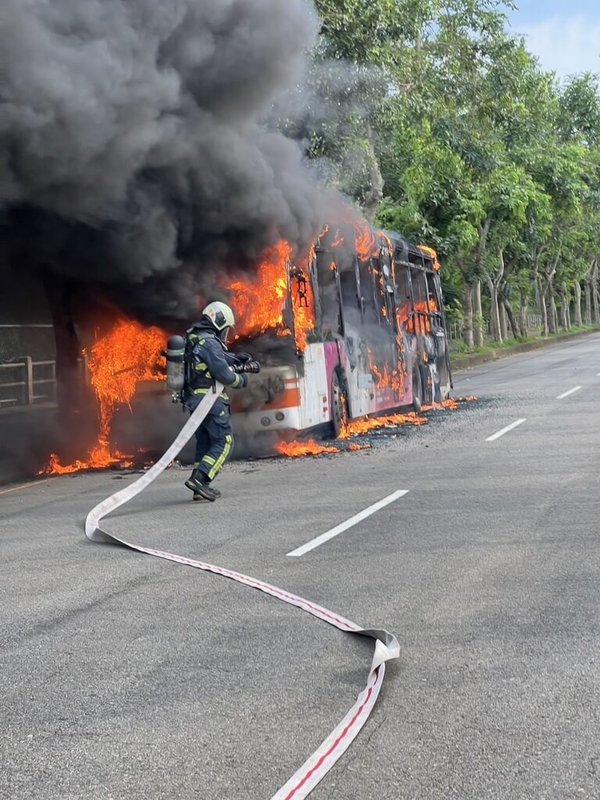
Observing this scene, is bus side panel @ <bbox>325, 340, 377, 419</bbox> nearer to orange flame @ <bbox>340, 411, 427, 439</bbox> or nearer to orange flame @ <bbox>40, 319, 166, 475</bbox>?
orange flame @ <bbox>340, 411, 427, 439</bbox>

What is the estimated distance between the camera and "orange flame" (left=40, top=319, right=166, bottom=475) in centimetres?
1232

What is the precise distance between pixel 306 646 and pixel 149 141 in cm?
829

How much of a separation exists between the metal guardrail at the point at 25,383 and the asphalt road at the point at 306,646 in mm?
12710

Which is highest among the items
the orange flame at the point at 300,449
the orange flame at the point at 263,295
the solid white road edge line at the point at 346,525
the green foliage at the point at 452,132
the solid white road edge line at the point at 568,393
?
the green foliage at the point at 452,132

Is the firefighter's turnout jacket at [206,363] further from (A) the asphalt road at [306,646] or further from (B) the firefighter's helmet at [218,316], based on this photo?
(A) the asphalt road at [306,646]

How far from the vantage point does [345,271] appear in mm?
13758

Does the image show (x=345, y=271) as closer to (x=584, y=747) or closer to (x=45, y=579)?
(x=45, y=579)

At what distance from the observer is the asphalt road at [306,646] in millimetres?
3471

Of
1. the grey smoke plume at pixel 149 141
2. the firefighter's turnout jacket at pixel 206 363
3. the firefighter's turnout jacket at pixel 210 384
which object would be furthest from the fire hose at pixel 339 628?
the grey smoke plume at pixel 149 141

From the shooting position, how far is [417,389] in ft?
55.7

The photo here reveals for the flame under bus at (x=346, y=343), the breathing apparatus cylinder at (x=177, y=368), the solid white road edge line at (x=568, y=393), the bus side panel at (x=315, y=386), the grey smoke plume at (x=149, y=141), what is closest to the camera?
the breathing apparatus cylinder at (x=177, y=368)

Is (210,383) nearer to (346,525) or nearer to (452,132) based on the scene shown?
(346,525)

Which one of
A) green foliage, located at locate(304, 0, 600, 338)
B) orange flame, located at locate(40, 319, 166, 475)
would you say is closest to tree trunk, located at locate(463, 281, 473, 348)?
green foliage, located at locate(304, 0, 600, 338)

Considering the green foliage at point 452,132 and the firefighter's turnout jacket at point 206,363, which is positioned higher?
the green foliage at point 452,132
